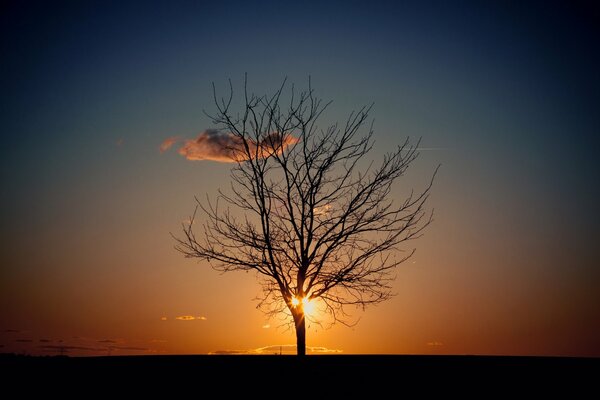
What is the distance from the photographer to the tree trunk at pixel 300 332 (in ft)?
43.0

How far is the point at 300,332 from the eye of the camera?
13.2 meters
